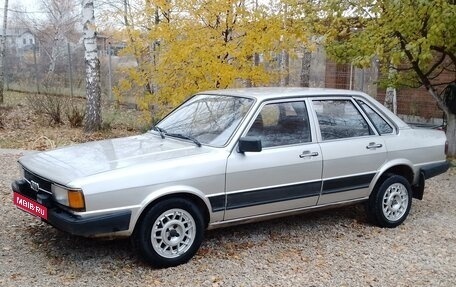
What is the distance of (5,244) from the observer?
15.8 ft

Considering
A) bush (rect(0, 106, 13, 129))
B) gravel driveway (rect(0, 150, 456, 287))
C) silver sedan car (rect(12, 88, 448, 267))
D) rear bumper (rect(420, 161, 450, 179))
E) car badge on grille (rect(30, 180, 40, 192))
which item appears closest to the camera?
silver sedan car (rect(12, 88, 448, 267))

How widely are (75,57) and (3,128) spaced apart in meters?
8.87

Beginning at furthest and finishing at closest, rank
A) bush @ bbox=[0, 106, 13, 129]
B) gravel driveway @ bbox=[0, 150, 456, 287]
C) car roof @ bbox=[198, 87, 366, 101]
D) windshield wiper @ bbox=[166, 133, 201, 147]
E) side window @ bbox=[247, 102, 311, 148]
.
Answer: bush @ bbox=[0, 106, 13, 129] → car roof @ bbox=[198, 87, 366, 101] → side window @ bbox=[247, 102, 311, 148] → windshield wiper @ bbox=[166, 133, 201, 147] → gravel driveway @ bbox=[0, 150, 456, 287]

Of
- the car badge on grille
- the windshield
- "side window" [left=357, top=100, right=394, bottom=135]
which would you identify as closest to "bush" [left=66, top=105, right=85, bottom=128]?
the windshield

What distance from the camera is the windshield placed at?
15.9 ft

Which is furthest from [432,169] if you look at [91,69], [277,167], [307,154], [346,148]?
[91,69]

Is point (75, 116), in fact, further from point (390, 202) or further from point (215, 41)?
point (390, 202)

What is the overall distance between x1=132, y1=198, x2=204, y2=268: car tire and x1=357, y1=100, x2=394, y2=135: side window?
2435 millimetres

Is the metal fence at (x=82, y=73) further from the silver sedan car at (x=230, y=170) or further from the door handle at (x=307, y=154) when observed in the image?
the door handle at (x=307, y=154)

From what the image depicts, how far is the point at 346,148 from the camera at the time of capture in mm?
5297

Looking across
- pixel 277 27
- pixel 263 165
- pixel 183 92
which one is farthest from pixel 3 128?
pixel 263 165

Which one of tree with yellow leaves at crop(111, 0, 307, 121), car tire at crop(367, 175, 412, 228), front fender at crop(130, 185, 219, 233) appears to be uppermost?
tree with yellow leaves at crop(111, 0, 307, 121)

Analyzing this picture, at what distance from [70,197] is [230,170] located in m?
1.43

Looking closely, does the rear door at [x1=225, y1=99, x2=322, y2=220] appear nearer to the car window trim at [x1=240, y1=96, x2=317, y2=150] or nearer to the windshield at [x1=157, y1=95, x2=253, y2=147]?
the car window trim at [x1=240, y1=96, x2=317, y2=150]
